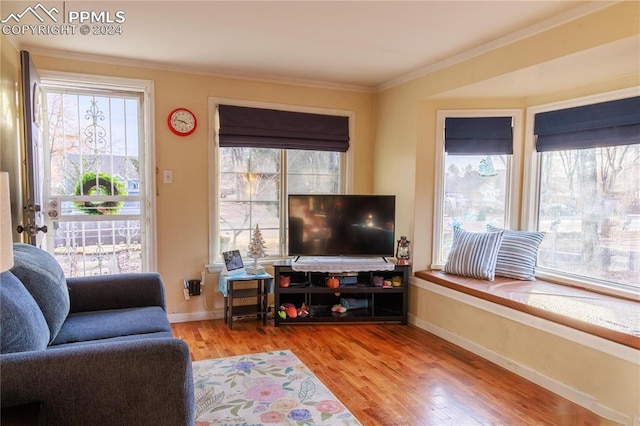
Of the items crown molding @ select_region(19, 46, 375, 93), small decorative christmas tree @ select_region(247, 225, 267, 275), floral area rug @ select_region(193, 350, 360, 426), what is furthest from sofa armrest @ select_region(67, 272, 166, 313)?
crown molding @ select_region(19, 46, 375, 93)

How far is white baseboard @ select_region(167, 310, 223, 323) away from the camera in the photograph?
372 cm

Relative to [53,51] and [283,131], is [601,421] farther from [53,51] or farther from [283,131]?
[53,51]

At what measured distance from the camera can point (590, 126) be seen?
3.10m

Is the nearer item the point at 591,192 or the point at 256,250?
the point at 591,192

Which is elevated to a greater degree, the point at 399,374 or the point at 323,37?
the point at 323,37

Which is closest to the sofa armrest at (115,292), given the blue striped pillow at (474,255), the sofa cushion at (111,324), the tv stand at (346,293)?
the sofa cushion at (111,324)

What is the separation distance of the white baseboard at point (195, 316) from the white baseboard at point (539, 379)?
6.60 ft

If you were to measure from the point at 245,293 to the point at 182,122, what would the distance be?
1657 millimetres

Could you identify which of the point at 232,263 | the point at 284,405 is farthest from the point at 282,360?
the point at 232,263

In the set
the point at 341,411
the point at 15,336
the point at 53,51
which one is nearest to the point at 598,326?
the point at 341,411

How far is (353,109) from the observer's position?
4.30 metres

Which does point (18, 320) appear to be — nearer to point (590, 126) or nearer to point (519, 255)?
point (519, 255)

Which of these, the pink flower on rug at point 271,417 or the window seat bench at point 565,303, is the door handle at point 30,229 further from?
the window seat bench at point 565,303

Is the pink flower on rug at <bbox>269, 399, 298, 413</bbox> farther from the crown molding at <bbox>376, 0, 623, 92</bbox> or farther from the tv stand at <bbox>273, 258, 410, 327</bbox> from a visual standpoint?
the crown molding at <bbox>376, 0, 623, 92</bbox>
